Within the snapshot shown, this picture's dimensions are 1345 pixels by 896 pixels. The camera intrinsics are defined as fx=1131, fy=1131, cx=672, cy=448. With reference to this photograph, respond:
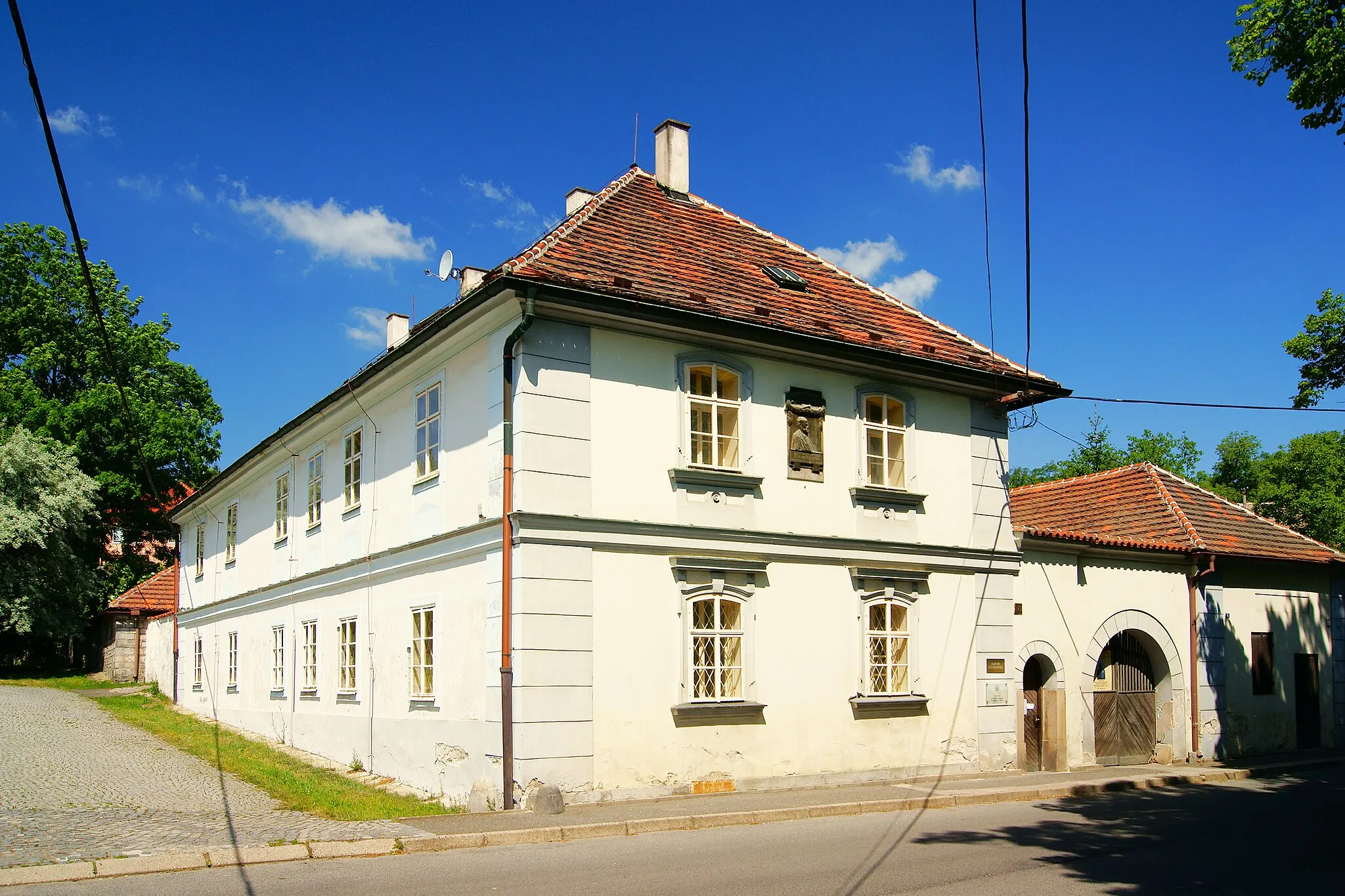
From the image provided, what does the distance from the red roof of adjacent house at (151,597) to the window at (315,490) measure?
19665 mm

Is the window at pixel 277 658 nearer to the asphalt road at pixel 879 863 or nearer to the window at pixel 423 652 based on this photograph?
the window at pixel 423 652

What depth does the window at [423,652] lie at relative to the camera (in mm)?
15633

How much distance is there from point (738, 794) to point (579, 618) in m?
3.13

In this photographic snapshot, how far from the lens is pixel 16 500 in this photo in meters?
35.7

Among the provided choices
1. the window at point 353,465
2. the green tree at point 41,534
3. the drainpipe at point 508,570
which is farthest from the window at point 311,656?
the green tree at point 41,534

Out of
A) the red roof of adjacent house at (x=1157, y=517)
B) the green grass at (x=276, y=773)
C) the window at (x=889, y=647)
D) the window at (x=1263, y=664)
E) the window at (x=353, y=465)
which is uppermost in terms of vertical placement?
the window at (x=353, y=465)

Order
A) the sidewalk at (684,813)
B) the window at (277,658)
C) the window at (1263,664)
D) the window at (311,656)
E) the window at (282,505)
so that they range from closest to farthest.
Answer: the sidewalk at (684,813), the window at (311,656), the window at (1263,664), the window at (277,658), the window at (282,505)

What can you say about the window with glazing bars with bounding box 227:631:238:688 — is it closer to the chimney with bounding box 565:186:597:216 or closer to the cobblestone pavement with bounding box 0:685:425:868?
the cobblestone pavement with bounding box 0:685:425:868

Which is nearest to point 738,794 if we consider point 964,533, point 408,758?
point 408,758

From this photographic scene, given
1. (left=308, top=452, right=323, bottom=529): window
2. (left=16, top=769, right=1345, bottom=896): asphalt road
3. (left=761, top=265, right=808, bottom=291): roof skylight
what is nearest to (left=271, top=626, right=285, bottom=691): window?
(left=308, top=452, right=323, bottom=529): window

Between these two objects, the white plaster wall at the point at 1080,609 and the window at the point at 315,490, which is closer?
the white plaster wall at the point at 1080,609

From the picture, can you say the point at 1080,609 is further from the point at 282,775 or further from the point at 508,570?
the point at 282,775

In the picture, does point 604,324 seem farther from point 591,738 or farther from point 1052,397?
point 1052,397

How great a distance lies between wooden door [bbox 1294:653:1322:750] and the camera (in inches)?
883
